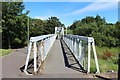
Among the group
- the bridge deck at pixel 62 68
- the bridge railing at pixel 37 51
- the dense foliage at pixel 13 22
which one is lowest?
the bridge deck at pixel 62 68

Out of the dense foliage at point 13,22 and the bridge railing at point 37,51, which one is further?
the dense foliage at point 13,22

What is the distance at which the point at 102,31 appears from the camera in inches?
879

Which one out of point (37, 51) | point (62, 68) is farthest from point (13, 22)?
point (62, 68)

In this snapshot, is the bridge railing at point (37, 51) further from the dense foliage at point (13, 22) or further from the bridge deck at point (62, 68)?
the dense foliage at point (13, 22)

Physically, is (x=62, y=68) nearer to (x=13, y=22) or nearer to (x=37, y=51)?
(x=37, y=51)

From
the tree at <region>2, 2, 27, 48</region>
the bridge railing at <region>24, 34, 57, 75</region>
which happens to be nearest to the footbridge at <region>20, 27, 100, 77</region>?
the bridge railing at <region>24, 34, 57, 75</region>

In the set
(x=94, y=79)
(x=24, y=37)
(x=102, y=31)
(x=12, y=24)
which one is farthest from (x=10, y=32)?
(x=102, y=31)

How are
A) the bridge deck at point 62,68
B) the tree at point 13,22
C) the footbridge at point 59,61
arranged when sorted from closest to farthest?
1. the bridge deck at point 62,68
2. the footbridge at point 59,61
3. the tree at point 13,22

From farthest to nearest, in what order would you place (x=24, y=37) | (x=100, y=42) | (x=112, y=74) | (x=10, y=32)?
(x=100, y=42) < (x=24, y=37) < (x=10, y=32) < (x=112, y=74)

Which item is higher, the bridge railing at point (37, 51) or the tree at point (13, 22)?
the tree at point (13, 22)

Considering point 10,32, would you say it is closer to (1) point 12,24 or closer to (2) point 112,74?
(1) point 12,24

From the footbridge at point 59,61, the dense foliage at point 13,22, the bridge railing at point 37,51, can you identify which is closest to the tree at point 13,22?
the dense foliage at point 13,22

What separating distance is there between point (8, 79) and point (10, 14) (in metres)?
11.4

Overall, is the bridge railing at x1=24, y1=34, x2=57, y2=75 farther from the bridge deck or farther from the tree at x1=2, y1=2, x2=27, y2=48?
the tree at x1=2, y1=2, x2=27, y2=48
